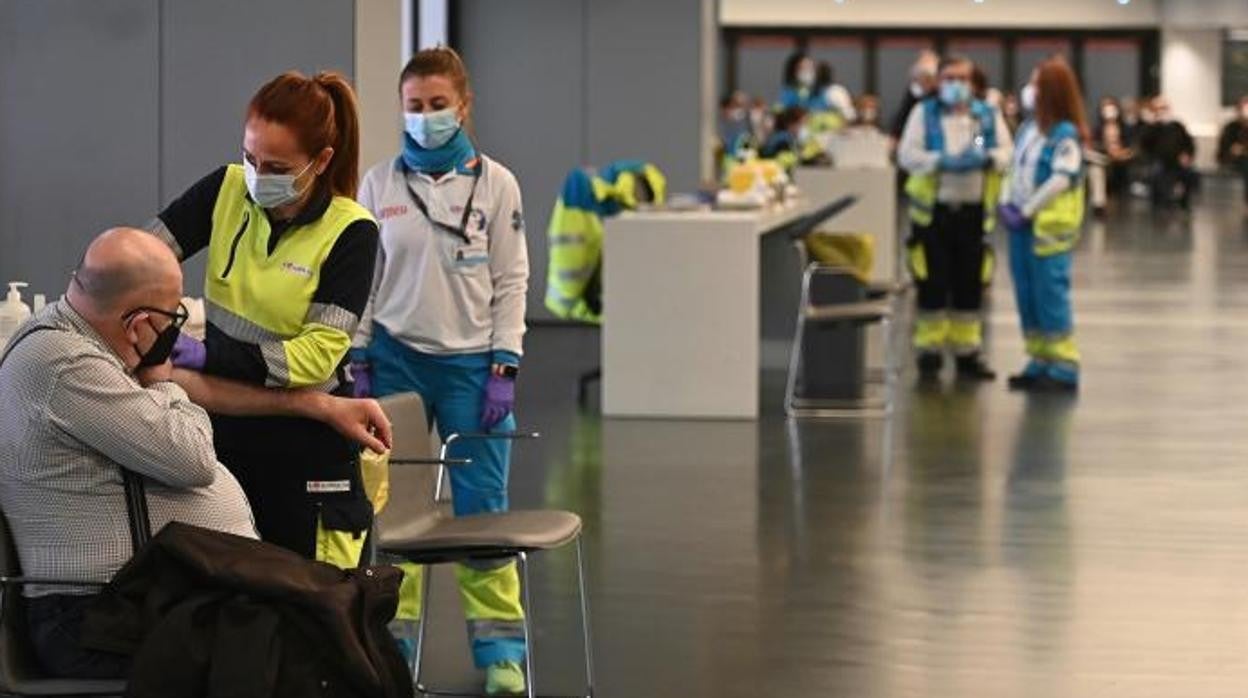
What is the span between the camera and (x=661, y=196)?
12.8 meters

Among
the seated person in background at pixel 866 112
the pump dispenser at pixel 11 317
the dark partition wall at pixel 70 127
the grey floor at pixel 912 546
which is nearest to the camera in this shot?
the pump dispenser at pixel 11 317

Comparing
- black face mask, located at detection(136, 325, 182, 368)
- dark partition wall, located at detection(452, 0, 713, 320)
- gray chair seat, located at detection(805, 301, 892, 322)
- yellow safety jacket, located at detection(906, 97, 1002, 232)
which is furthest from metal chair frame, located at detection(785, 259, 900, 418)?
black face mask, located at detection(136, 325, 182, 368)

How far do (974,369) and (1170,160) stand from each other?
22.7 m

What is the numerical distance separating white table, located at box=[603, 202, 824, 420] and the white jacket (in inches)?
200

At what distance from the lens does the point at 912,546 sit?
8273mm

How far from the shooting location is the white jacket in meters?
6.16

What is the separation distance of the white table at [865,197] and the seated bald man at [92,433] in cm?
1338

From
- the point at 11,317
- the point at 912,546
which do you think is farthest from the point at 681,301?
the point at 11,317

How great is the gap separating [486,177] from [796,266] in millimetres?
8141

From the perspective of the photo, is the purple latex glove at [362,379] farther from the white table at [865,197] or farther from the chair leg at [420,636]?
the white table at [865,197]

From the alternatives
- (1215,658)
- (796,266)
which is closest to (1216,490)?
(1215,658)

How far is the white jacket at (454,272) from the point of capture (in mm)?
6160

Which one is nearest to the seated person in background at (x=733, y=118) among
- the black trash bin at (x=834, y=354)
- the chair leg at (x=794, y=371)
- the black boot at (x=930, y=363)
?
the black boot at (x=930, y=363)

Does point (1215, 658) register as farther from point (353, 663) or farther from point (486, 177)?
point (353, 663)
